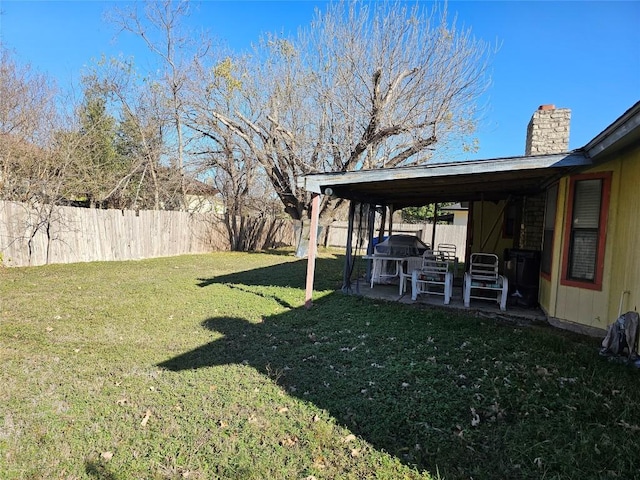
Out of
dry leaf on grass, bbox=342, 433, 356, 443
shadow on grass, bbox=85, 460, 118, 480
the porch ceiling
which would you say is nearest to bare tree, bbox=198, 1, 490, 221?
the porch ceiling

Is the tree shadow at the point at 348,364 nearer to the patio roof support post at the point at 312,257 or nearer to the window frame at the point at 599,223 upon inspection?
the patio roof support post at the point at 312,257

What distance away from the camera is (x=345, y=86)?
43.4 feet

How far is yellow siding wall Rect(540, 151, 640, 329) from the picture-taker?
416 cm

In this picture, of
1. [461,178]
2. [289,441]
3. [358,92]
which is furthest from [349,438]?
[358,92]

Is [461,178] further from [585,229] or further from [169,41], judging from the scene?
[169,41]

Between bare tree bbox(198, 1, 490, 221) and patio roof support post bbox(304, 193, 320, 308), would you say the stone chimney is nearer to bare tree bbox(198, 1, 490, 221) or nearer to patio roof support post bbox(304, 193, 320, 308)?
bare tree bbox(198, 1, 490, 221)

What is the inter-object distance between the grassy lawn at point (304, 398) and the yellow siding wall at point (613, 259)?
483mm

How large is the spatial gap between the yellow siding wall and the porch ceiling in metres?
0.49

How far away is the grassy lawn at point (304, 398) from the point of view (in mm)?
2488

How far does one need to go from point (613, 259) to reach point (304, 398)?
13.5 ft

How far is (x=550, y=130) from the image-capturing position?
26.9ft

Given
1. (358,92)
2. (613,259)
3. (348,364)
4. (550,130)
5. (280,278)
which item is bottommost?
(348,364)

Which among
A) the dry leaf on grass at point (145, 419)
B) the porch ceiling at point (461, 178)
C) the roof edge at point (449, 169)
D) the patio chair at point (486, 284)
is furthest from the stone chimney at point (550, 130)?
the dry leaf on grass at point (145, 419)

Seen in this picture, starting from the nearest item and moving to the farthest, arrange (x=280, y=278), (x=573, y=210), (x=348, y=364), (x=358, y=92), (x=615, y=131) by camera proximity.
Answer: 1. (x=615, y=131)
2. (x=348, y=364)
3. (x=573, y=210)
4. (x=280, y=278)
5. (x=358, y=92)
